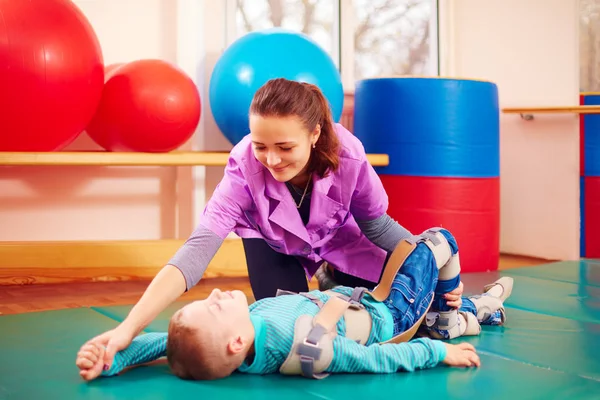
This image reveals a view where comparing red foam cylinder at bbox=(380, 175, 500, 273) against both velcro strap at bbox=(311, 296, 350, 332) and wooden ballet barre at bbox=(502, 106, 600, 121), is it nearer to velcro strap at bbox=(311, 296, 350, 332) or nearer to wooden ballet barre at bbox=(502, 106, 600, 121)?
wooden ballet barre at bbox=(502, 106, 600, 121)

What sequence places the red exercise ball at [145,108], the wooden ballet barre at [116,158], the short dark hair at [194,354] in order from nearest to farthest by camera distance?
the short dark hair at [194,354], the wooden ballet barre at [116,158], the red exercise ball at [145,108]

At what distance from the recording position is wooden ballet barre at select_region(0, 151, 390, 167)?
2.67 meters

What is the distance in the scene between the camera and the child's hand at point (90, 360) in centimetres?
150

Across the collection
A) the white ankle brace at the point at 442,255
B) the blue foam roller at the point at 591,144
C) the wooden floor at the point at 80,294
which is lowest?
the wooden floor at the point at 80,294

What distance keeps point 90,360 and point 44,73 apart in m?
1.46

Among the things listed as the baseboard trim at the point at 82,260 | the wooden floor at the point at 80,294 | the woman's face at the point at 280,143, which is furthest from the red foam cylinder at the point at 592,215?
the woman's face at the point at 280,143

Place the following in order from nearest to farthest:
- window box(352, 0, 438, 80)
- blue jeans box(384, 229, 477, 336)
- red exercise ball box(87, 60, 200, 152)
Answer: blue jeans box(384, 229, 477, 336)
red exercise ball box(87, 60, 200, 152)
window box(352, 0, 438, 80)

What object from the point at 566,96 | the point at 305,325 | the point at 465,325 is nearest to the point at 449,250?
the point at 465,325

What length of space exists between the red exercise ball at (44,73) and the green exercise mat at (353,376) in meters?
0.74

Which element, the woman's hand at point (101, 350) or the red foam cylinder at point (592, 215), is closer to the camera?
the woman's hand at point (101, 350)

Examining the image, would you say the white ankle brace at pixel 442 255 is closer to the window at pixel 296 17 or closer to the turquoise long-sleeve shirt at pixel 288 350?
the turquoise long-sleeve shirt at pixel 288 350

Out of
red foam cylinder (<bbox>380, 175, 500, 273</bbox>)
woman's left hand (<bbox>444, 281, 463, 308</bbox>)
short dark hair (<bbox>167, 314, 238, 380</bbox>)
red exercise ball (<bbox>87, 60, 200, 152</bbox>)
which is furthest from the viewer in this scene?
red foam cylinder (<bbox>380, 175, 500, 273</bbox>)

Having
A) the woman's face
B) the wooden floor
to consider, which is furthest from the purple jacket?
the wooden floor

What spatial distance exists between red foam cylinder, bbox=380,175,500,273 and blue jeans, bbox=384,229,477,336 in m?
1.43
